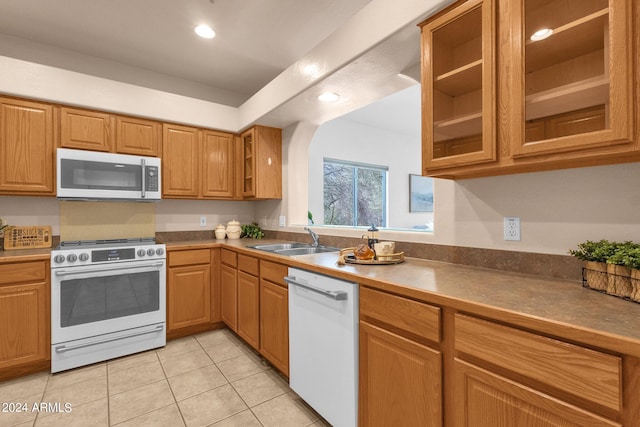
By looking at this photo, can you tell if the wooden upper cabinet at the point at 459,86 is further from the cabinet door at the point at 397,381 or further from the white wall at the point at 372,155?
the white wall at the point at 372,155

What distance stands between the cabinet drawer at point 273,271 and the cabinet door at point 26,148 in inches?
75.3

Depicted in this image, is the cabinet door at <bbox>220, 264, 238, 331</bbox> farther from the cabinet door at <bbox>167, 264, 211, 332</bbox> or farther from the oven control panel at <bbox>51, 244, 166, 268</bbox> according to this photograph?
the oven control panel at <bbox>51, 244, 166, 268</bbox>

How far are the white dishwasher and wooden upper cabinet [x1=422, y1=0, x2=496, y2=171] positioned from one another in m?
0.81

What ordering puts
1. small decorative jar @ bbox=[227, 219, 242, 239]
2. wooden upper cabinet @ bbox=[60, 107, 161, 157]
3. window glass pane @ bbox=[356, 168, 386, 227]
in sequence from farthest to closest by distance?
window glass pane @ bbox=[356, 168, 386, 227] < small decorative jar @ bbox=[227, 219, 242, 239] < wooden upper cabinet @ bbox=[60, 107, 161, 157]

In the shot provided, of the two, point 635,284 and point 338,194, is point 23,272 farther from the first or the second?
point 338,194

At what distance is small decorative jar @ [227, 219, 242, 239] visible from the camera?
3461 mm

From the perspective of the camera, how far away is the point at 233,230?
3469 mm

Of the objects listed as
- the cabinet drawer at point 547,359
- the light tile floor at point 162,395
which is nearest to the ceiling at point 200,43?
the cabinet drawer at point 547,359

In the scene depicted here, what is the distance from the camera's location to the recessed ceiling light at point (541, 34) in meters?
1.15

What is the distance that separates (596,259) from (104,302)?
10.2 ft

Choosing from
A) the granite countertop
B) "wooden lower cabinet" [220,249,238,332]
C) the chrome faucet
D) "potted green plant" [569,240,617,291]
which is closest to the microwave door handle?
"wooden lower cabinet" [220,249,238,332]

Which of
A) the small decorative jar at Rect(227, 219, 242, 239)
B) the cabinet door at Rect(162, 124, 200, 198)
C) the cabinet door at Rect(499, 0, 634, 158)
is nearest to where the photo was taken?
the cabinet door at Rect(499, 0, 634, 158)

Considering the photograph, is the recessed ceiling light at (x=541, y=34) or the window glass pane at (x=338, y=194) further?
the window glass pane at (x=338, y=194)

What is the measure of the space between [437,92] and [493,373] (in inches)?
48.5
